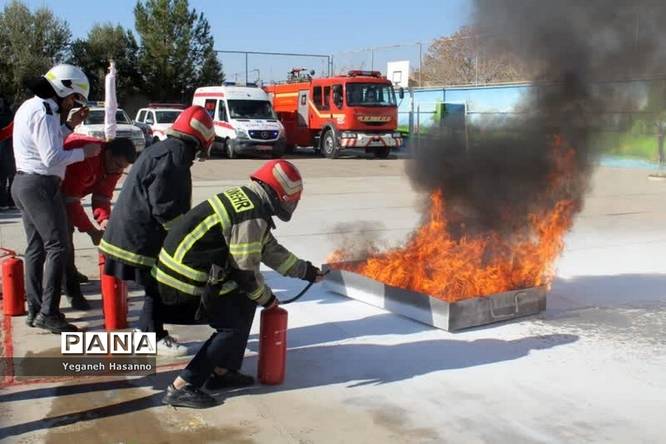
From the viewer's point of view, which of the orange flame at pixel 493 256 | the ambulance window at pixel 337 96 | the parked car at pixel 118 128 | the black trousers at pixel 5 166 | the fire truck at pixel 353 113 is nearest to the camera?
the orange flame at pixel 493 256

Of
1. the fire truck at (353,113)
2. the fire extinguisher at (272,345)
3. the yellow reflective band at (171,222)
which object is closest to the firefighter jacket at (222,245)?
the fire extinguisher at (272,345)

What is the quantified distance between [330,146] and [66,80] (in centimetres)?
1772

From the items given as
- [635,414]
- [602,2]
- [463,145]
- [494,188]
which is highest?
[602,2]

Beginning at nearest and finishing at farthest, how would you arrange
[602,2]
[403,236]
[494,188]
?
[602,2], [494,188], [403,236]

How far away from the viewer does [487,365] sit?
414 centimetres

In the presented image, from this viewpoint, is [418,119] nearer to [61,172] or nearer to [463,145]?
[463,145]

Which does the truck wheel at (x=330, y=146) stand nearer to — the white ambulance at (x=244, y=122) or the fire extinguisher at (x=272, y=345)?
the white ambulance at (x=244, y=122)

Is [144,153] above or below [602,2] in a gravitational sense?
below

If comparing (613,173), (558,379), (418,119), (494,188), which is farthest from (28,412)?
(418,119)

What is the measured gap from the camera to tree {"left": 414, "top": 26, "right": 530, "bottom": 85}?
5.65 metres

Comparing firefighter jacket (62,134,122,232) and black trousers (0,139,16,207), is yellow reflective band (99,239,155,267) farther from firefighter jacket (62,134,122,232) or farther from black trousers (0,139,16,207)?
black trousers (0,139,16,207)

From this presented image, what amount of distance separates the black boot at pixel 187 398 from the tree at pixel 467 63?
3754 millimetres

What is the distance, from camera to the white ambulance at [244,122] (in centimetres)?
2073

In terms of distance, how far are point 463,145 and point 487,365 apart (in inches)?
92.4
